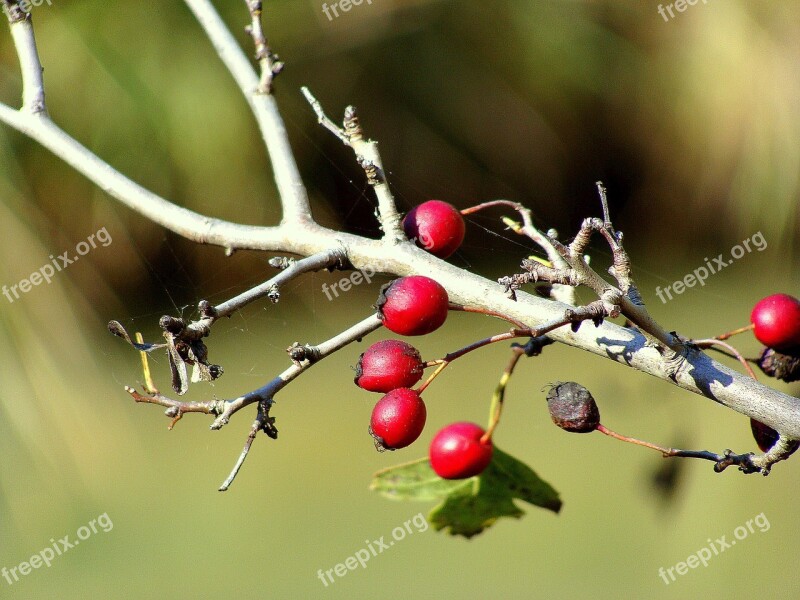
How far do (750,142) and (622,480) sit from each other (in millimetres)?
1167

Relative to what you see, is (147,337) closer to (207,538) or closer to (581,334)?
(207,538)

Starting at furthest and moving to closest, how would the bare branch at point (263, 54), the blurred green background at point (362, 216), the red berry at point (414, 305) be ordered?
the blurred green background at point (362, 216)
the bare branch at point (263, 54)
the red berry at point (414, 305)

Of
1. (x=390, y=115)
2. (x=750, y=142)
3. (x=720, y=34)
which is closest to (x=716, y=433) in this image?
(x=750, y=142)

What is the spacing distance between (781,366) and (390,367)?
0.64ft

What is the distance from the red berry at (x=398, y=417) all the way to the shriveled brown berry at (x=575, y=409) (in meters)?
0.06

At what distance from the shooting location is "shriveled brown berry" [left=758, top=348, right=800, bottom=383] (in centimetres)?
40

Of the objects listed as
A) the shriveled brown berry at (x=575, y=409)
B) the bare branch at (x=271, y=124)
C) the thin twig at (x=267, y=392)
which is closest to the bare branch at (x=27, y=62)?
the bare branch at (x=271, y=124)

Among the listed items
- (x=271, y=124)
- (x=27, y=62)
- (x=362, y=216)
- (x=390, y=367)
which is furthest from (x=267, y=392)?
(x=362, y=216)

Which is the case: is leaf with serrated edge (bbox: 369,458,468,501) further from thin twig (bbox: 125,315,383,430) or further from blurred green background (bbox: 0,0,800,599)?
blurred green background (bbox: 0,0,800,599)

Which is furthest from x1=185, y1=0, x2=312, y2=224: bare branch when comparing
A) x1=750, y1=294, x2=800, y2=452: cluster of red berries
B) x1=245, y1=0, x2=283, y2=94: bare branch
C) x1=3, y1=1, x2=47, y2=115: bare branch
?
x1=750, y1=294, x2=800, y2=452: cluster of red berries

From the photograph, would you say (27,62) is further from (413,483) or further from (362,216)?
(362,216)

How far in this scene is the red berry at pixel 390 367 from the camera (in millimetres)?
376

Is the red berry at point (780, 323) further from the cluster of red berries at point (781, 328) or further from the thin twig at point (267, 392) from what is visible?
the thin twig at point (267, 392)

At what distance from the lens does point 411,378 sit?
38 centimetres
